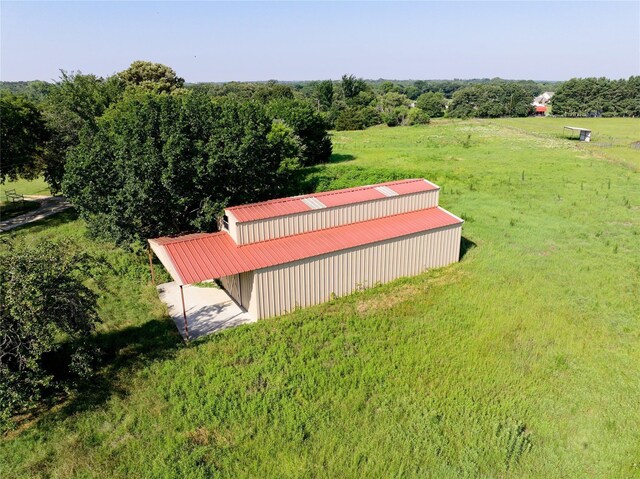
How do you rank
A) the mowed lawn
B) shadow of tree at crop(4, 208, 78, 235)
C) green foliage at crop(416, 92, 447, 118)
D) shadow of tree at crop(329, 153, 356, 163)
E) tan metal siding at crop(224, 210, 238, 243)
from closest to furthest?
1. the mowed lawn
2. tan metal siding at crop(224, 210, 238, 243)
3. shadow of tree at crop(4, 208, 78, 235)
4. shadow of tree at crop(329, 153, 356, 163)
5. green foliage at crop(416, 92, 447, 118)

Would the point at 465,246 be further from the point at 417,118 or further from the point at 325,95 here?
the point at 325,95

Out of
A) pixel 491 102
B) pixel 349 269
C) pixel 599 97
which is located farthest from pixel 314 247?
pixel 599 97

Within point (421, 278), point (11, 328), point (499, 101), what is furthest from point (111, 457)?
point (499, 101)

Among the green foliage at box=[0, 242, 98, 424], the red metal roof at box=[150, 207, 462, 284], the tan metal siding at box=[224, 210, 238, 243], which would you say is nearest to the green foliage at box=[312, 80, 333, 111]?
the red metal roof at box=[150, 207, 462, 284]

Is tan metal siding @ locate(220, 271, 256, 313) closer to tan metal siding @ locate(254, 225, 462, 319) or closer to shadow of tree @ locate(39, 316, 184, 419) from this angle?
tan metal siding @ locate(254, 225, 462, 319)

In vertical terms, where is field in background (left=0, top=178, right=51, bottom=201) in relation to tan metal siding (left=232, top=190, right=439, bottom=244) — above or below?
below

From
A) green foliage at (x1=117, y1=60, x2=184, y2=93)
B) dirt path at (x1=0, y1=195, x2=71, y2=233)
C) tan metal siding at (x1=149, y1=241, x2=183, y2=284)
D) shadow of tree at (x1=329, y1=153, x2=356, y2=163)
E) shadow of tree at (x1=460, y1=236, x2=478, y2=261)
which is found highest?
green foliage at (x1=117, y1=60, x2=184, y2=93)

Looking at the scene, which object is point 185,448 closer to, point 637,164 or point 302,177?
point 302,177
